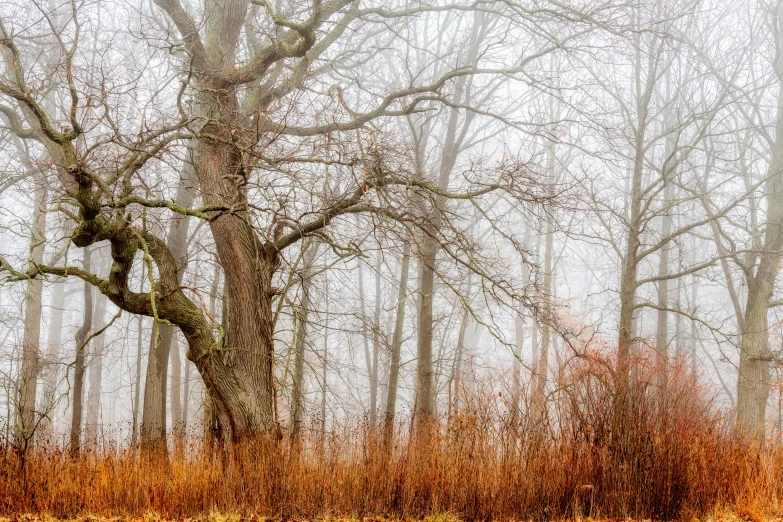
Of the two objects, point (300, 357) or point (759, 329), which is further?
point (759, 329)

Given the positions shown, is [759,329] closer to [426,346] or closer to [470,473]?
[426,346]

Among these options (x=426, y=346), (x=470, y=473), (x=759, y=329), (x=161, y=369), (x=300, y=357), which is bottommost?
(x=470, y=473)

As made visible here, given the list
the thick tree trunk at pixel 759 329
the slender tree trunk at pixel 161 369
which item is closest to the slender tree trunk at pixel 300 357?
the slender tree trunk at pixel 161 369

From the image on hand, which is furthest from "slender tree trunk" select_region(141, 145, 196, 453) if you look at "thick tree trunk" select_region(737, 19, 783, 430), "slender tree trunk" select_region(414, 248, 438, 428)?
"thick tree trunk" select_region(737, 19, 783, 430)

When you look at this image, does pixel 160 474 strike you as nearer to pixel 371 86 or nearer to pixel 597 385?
pixel 597 385

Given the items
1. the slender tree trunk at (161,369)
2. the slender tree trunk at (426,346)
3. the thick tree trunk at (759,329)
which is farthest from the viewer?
the thick tree trunk at (759,329)

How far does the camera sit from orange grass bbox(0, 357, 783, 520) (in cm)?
679

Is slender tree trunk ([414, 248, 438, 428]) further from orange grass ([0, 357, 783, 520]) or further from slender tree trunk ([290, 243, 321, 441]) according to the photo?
orange grass ([0, 357, 783, 520])

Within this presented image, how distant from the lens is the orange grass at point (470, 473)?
22.3ft

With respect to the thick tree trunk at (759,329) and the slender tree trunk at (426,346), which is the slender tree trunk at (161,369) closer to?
the slender tree trunk at (426,346)

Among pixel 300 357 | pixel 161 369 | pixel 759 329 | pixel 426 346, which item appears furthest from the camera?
pixel 759 329

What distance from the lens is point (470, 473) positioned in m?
7.00

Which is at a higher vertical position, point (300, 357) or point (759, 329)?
point (759, 329)

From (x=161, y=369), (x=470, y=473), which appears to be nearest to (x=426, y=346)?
(x=470, y=473)
